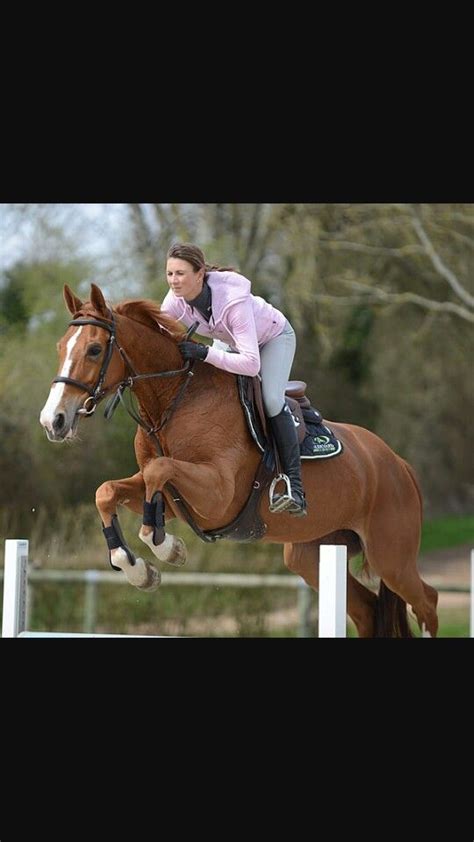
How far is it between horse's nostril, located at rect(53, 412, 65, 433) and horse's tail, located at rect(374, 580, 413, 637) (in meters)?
2.18

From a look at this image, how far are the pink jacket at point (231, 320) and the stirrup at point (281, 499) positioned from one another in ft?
1.47

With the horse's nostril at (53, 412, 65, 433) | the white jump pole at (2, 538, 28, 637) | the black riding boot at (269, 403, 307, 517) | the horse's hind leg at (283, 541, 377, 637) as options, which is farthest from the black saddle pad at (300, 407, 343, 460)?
the white jump pole at (2, 538, 28, 637)

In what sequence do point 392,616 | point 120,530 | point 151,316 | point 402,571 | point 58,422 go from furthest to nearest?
1. point 392,616
2. point 402,571
3. point 151,316
4. point 120,530
5. point 58,422

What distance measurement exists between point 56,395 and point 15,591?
1.31 meters

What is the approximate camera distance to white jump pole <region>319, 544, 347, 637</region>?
14.5 feet

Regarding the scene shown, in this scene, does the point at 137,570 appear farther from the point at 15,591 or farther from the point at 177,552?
the point at 15,591

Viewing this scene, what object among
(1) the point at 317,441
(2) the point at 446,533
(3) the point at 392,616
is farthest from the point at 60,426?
(2) the point at 446,533

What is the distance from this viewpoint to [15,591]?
5.27 m

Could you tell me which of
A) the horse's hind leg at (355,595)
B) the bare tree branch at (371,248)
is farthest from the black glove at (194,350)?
the bare tree branch at (371,248)

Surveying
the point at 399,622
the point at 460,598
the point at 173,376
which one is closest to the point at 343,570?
the point at 173,376

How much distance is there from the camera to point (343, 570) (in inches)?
175

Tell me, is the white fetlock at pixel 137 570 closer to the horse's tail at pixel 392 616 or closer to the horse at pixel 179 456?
the horse at pixel 179 456

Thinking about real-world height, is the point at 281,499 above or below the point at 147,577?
above

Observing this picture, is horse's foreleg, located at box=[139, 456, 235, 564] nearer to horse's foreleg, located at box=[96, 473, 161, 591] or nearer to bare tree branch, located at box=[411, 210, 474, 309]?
horse's foreleg, located at box=[96, 473, 161, 591]
